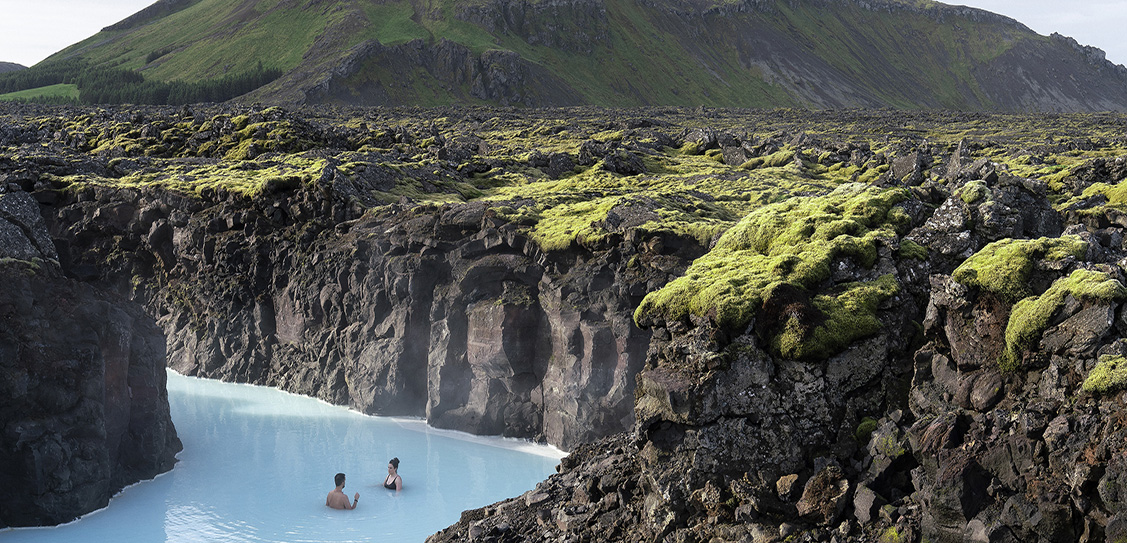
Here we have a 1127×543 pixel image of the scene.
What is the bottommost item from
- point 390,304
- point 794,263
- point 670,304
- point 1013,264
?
point 390,304

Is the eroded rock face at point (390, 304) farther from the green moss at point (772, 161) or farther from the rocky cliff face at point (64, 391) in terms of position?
the green moss at point (772, 161)

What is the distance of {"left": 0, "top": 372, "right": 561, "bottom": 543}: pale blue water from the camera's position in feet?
96.6

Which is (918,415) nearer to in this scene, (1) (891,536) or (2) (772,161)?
(1) (891,536)

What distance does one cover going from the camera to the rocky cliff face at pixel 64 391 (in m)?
29.3

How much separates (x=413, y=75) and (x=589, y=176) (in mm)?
144447

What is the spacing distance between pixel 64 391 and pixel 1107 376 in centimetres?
3127

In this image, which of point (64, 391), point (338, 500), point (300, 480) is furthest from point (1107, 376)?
point (64, 391)

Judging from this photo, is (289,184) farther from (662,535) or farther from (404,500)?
(662,535)

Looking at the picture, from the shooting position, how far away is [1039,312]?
15633 mm

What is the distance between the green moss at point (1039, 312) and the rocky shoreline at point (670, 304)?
1.7 inches

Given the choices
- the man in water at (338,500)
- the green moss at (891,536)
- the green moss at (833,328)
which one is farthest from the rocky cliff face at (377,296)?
the green moss at (891,536)

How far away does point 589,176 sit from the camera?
61625 mm

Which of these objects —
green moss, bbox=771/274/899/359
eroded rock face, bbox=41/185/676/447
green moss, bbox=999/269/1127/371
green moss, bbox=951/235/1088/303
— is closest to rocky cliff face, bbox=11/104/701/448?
eroded rock face, bbox=41/185/676/447

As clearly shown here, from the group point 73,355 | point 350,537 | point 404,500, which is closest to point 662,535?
point 350,537
